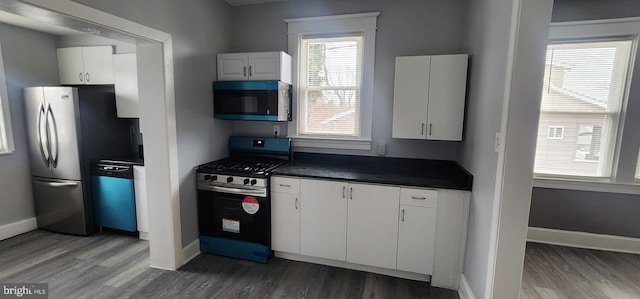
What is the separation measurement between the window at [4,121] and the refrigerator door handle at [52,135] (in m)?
0.50

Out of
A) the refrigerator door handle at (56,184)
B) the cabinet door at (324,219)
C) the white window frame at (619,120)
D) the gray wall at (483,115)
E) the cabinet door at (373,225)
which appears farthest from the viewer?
the refrigerator door handle at (56,184)

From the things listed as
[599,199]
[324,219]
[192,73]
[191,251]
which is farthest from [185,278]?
[599,199]

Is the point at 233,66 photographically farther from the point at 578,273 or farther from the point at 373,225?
the point at 578,273

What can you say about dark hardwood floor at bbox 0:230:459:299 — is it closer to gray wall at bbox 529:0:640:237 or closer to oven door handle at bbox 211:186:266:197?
oven door handle at bbox 211:186:266:197

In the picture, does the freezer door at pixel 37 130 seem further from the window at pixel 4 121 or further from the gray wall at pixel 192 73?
the gray wall at pixel 192 73

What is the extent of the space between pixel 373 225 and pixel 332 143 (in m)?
1.02

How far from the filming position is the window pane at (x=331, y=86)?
2.95 m

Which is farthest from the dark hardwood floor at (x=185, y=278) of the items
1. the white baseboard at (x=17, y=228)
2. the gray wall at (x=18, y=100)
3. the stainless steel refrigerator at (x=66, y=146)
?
the gray wall at (x=18, y=100)

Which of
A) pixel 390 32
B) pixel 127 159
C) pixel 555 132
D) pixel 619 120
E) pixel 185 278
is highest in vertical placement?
pixel 390 32

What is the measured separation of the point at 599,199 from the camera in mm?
2943

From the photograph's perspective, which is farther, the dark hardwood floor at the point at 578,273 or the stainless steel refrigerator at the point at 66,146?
the stainless steel refrigerator at the point at 66,146

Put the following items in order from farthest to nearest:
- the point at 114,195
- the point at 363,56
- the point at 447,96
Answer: the point at 114,195 → the point at 363,56 → the point at 447,96

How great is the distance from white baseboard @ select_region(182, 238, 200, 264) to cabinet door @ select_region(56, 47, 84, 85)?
8.45ft

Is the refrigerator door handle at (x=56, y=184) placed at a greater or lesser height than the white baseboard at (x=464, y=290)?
greater
